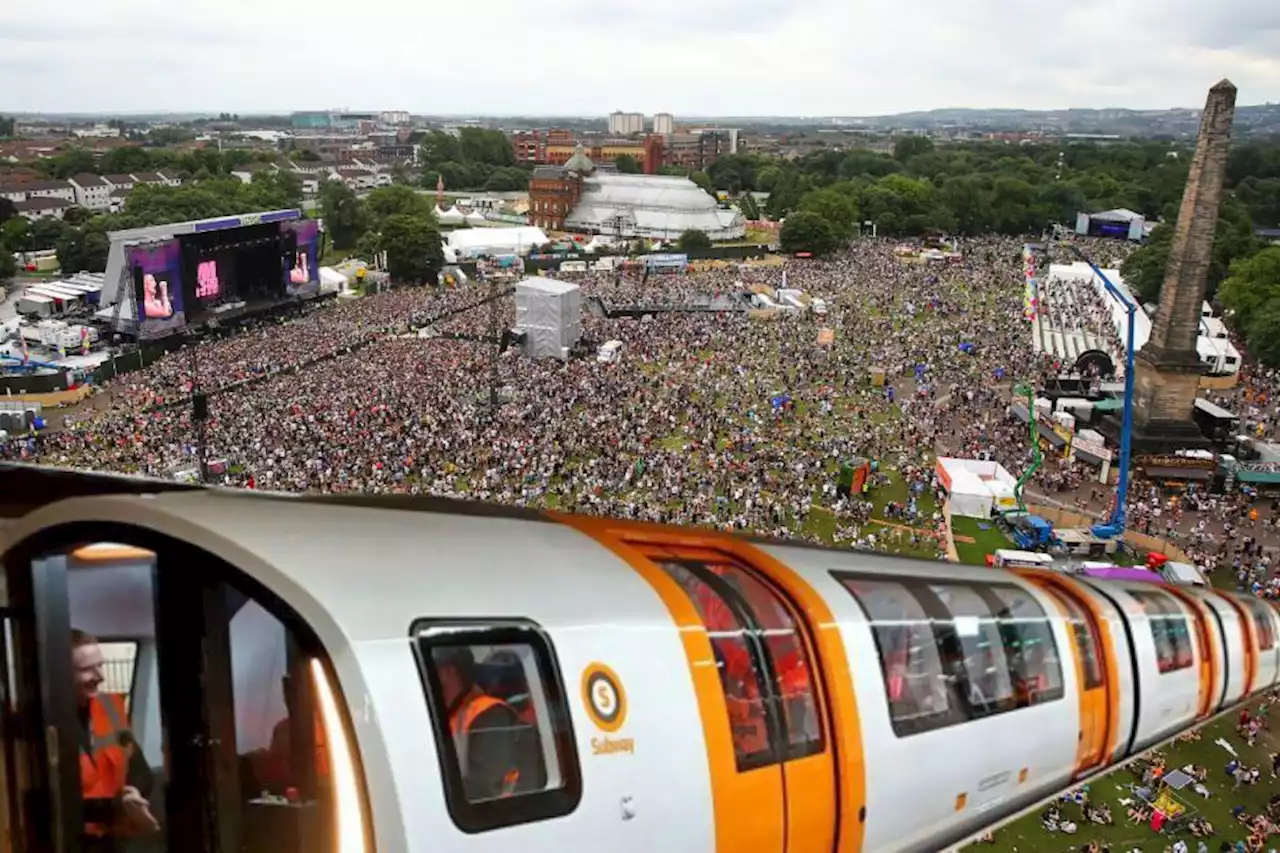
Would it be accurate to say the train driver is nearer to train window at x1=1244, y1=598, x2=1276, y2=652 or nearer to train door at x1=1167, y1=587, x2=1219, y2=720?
train door at x1=1167, y1=587, x2=1219, y2=720

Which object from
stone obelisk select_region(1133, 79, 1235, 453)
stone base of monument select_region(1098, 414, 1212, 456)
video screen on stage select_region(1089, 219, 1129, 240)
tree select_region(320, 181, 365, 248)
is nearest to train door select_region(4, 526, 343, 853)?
stone base of monument select_region(1098, 414, 1212, 456)

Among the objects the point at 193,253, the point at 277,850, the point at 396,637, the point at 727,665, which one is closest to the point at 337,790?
the point at 277,850

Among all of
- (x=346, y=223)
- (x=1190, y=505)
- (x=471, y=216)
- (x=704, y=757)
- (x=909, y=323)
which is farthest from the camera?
(x=471, y=216)

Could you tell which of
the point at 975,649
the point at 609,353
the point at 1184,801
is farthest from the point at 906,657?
the point at 609,353

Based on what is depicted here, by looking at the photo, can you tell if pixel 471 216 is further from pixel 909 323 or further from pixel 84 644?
pixel 84 644

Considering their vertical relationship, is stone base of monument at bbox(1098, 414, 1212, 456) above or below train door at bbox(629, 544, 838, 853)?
below
